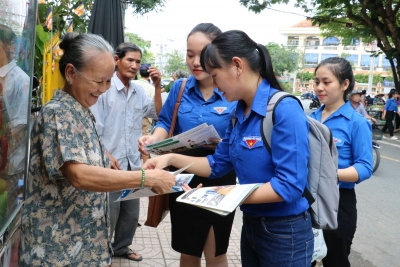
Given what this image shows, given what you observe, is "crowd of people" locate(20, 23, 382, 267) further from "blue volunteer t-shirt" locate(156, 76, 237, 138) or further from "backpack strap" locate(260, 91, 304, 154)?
"blue volunteer t-shirt" locate(156, 76, 237, 138)

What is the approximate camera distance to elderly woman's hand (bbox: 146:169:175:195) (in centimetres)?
178

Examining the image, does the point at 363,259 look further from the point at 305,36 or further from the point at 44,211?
the point at 305,36

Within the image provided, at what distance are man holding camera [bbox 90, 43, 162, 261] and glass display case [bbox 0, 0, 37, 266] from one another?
1.30 meters

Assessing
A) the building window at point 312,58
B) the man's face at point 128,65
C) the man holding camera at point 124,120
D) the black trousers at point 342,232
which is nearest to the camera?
the black trousers at point 342,232

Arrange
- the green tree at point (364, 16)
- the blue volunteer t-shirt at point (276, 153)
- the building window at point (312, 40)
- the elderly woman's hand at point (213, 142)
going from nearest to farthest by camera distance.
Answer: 1. the blue volunteer t-shirt at point (276, 153)
2. the elderly woman's hand at point (213, 142)
3. the green tree at point (364, 16)
4. the building window at point (312, 40)

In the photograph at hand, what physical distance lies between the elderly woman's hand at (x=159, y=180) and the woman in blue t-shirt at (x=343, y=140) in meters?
1.16

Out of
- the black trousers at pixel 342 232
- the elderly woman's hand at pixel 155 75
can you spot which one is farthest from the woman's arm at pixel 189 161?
the elderly woman's hand at pixel 155 75

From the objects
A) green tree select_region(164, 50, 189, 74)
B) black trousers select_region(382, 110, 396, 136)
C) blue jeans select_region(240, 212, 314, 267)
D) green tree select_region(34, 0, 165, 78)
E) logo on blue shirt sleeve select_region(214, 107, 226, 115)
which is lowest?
black trousers select_region(382, 110, 396, 136)

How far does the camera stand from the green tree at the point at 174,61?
66000 millimetres

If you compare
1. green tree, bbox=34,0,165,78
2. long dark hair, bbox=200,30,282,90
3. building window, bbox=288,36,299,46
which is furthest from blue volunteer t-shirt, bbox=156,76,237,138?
building window, bbox=288,36,299,46

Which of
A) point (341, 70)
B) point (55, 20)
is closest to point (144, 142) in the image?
point (341, 70)

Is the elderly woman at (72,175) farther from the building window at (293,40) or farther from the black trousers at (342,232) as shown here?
the building window at (293,40)

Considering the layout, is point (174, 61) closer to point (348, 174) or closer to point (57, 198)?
point (348, 174)

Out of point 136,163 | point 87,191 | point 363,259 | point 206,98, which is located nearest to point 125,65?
point 136,163
